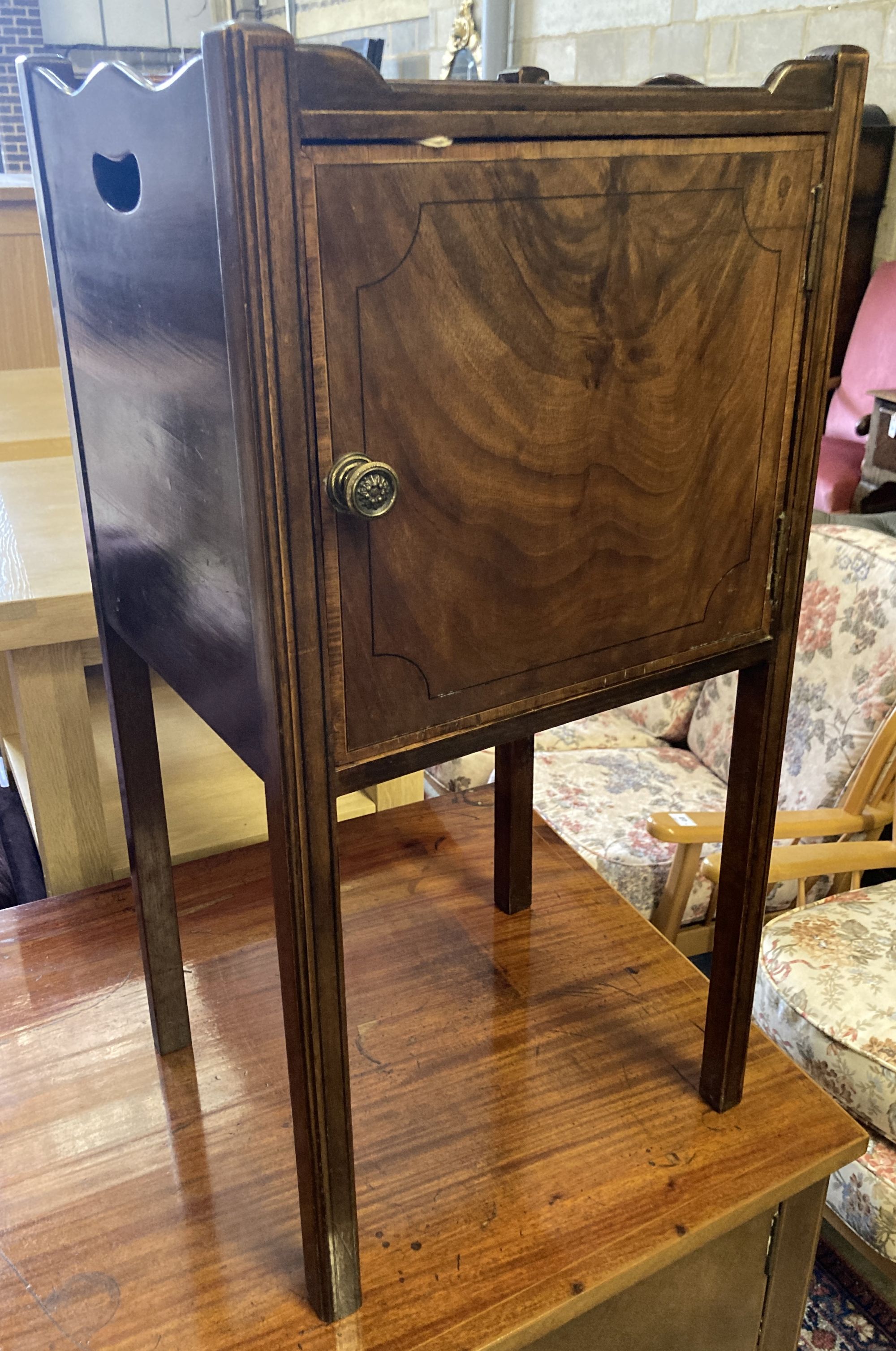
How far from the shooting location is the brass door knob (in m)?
0.51

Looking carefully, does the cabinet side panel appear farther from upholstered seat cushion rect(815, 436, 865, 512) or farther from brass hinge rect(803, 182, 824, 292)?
upholstered seat cushion rect(815, 436, 865, 512)

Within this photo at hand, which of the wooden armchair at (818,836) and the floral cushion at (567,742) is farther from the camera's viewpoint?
the floral cushion at (567,742)

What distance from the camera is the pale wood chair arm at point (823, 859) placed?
1.41 meters

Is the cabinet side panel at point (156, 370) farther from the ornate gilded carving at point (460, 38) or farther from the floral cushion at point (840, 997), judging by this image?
the floral cushion at point (840, 997)

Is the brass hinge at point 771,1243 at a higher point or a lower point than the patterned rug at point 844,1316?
higher

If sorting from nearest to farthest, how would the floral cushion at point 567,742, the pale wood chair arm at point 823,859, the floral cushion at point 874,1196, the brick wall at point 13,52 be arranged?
the floral cushion at point 874,1196 < the pale wood chair arm at point 823,859 < the floral cushion at point 567,742 < the brick wall at point 13,52

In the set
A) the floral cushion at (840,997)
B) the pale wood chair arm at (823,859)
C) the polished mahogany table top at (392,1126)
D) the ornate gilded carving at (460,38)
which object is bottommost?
the floral cushion at (840,997)

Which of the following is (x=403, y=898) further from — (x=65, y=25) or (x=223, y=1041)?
(x=65, y=25)

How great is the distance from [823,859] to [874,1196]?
0.41 m

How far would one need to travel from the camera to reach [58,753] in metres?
1.02

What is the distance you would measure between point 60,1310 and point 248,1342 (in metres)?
0.12

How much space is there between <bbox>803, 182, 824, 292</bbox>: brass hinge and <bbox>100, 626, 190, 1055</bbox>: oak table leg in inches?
20.6

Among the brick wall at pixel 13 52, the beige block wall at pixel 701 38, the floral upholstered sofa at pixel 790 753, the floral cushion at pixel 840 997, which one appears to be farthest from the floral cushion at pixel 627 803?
the brick wall at pixel 13 52

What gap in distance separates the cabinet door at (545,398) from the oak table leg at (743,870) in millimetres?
79
